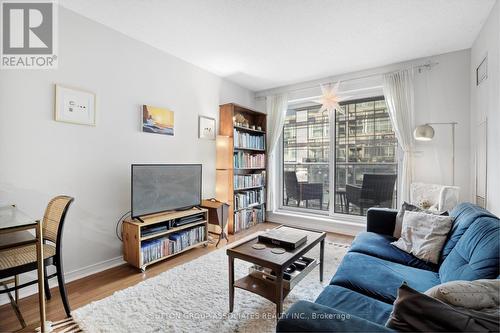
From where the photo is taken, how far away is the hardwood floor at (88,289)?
1729mm

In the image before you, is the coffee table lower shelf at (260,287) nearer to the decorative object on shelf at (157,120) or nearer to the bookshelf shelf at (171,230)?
the bookshelf shelf at (171,230)

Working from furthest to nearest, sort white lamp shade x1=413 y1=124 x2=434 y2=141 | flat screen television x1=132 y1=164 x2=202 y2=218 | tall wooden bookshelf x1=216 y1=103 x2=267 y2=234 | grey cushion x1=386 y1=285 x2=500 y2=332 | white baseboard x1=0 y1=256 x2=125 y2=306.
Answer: tall wooden bookshelf x1=216 y1=103 x2=267 y2=234 < white lamp shade x1=413 y1=124 x2=434 y2=141 < flat screen television x1=132 y1=164 x2=202 y2=218 < white baseboard x1=0 y1=256 x2=125 y2=306 < grey cushion x1=386 y1=285 x2=500 y2=332

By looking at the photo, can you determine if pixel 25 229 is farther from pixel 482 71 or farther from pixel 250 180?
pixel 482 71

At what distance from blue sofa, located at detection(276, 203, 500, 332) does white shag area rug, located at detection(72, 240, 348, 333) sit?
556 mm

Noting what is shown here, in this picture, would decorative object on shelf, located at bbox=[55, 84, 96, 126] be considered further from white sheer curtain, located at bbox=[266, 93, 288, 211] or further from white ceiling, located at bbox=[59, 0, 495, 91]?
white sheer curtain, located at bbox=[266, 93, 288, 211]

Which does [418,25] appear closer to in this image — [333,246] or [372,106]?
[372,106]

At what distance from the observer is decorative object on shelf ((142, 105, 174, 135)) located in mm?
2855

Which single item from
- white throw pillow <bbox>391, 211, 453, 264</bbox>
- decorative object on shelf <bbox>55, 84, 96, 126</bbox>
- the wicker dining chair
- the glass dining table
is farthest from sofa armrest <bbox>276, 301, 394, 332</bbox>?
decorative object on shelf <bbox>55, 84, 96, 126</bbox>

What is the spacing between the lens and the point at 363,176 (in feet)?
12.4

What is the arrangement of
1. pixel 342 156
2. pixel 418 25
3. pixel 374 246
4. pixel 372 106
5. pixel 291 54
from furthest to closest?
pixel 342 156 < pixel 372 106 < pixel 291 54 < pixel 418 25 < pixel 374 246

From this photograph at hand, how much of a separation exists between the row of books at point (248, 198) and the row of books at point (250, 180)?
0.14 m

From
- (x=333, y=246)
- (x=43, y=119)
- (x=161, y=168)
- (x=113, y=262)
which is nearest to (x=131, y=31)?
(x=43, y=119)

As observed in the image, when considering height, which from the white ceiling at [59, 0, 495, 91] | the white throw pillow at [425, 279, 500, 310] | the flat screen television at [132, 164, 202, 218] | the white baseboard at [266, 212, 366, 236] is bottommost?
the white baseboard at [266, 212, 366, 236]

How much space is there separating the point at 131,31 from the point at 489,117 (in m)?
3.77
